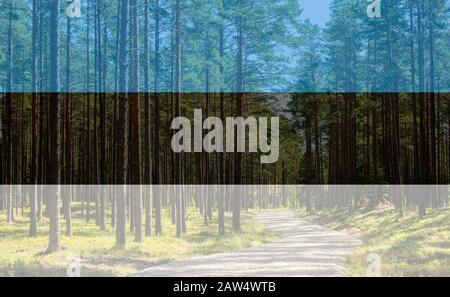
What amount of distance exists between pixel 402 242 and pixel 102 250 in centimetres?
1036

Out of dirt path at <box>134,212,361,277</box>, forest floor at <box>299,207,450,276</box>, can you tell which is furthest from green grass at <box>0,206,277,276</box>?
forest floor at <box>299,207,450,276</box>

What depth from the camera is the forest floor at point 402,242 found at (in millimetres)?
13156

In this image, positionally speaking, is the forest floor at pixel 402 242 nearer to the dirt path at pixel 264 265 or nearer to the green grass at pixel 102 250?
the dirt path at pixel 264 265

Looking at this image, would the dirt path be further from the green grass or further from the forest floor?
the green grass

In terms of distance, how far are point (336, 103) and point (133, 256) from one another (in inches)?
1208

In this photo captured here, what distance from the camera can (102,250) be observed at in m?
16.8

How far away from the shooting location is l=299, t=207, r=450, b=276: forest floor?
43.2 feet

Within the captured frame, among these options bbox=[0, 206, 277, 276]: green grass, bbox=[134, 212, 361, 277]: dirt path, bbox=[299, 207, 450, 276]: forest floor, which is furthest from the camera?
bbox=[299, 207, 450, 276]: forest floor

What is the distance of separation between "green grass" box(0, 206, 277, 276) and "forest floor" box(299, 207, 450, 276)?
206 inches

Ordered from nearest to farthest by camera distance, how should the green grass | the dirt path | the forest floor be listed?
the dirt path
the green grass
the forest floor

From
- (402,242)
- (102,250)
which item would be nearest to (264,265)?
(102,250)
